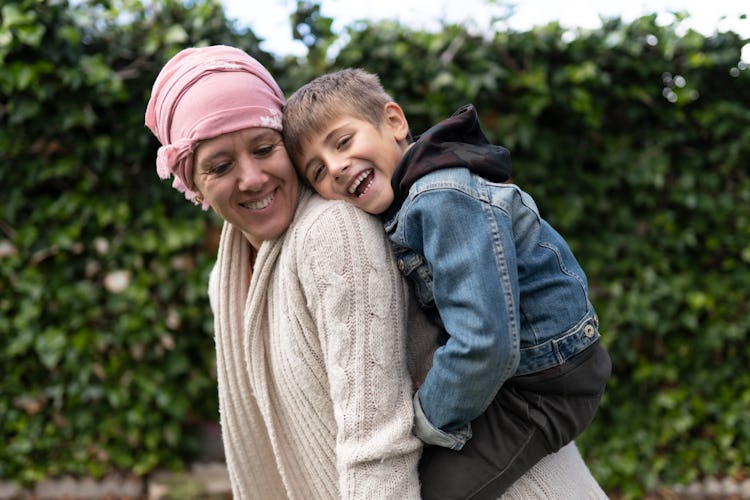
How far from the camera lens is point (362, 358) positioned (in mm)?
1307

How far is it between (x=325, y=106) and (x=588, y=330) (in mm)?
817

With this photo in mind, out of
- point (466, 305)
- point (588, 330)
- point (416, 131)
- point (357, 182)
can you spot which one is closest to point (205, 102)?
point (357, 182)

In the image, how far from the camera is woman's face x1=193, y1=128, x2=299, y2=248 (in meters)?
1.50

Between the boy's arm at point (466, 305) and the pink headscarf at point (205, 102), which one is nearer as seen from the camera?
the boy's arm at point (466, 305)

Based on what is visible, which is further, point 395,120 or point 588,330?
point 395,120

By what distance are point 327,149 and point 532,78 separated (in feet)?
7.82

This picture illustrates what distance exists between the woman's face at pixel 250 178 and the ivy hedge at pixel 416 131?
81.5 inches

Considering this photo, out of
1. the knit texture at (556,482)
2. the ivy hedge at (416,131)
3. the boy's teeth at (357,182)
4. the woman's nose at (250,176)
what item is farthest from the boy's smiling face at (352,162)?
the ivy hedge at (416,131)

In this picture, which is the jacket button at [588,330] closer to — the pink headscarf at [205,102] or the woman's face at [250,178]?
the woman's face at [250,178]

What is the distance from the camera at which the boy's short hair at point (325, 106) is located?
5.07ft

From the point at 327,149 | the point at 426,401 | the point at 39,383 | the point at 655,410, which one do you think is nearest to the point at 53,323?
the point at 39,383

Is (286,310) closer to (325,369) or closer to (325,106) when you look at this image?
(325,369)

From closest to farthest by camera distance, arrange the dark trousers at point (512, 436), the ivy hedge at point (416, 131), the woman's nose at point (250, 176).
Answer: the dark trousers at point (512, 436)
the woman's nose at point (250, 176)
the ivy hedge at point (416, 131)

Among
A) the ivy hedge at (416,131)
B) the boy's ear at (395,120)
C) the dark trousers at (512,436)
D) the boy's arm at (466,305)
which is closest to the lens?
the boy's arm at (466,305)
